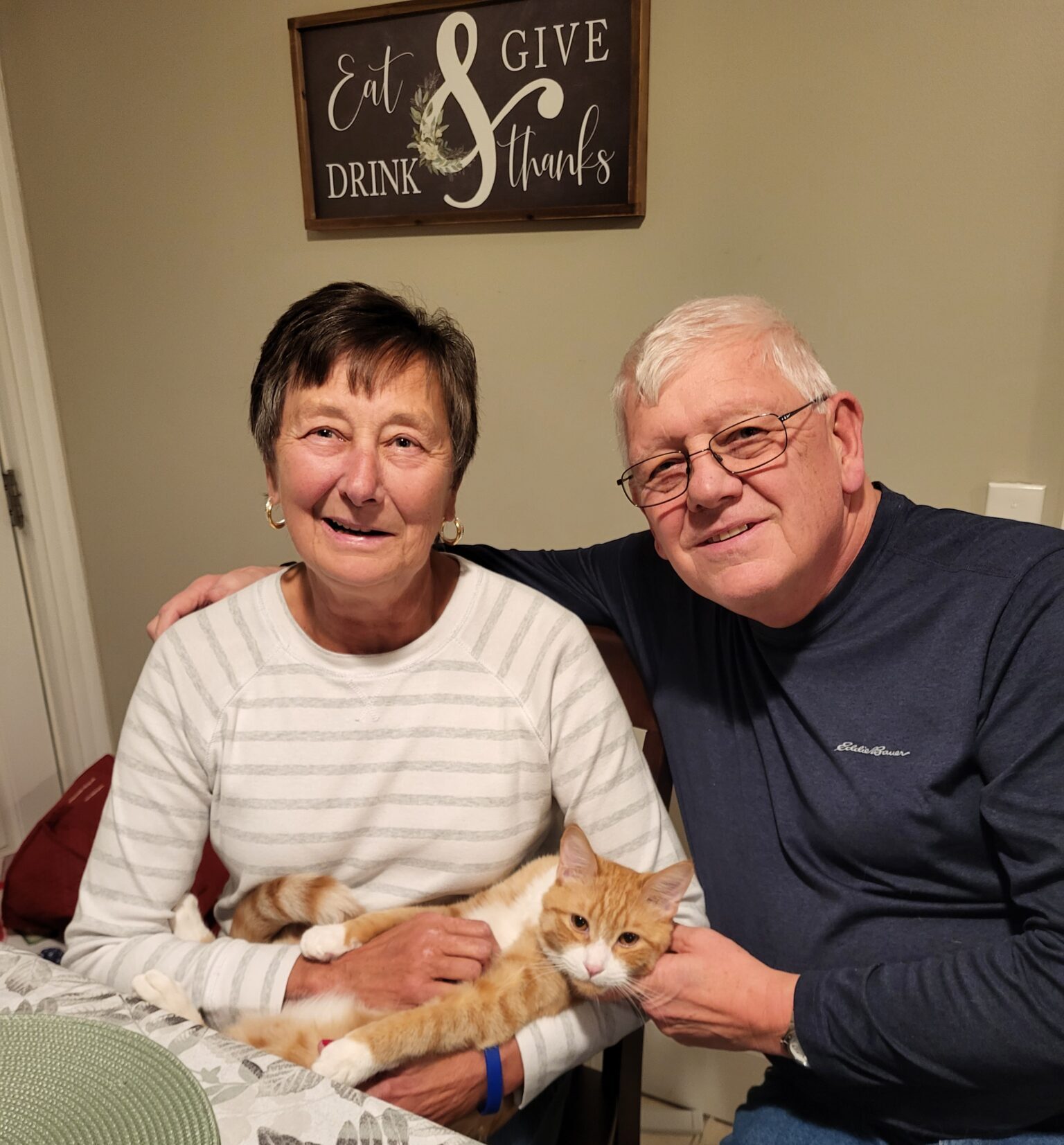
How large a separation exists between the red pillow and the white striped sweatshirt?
1.87ft

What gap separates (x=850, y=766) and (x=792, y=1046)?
0.32 m

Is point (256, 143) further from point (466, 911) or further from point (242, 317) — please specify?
point (466, 911)

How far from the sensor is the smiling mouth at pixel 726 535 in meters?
0.97

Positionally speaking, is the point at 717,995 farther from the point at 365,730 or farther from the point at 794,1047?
the point at 365,730

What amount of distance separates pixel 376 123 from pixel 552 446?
2.30 ft

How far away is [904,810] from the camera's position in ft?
3.10

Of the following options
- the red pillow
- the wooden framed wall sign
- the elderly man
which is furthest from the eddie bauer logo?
the red pillow

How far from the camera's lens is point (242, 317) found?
6.16 ft

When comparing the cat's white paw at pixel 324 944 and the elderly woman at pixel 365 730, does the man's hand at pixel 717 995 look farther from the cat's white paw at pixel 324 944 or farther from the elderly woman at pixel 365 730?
the cat's white paw at pixel 324 944

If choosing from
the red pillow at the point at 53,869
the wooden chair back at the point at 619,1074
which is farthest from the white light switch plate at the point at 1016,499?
the red pillow at the point at 53,869

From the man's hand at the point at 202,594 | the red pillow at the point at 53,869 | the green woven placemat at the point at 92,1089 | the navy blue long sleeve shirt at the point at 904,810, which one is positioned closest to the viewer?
the green woven placemat at the point at 92,1089

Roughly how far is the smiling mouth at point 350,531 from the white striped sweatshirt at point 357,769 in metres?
0.16

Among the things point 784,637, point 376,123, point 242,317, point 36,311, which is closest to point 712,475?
point 784,637

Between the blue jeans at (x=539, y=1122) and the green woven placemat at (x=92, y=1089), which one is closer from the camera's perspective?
the green woven placemat at (x=92, y=1089)
